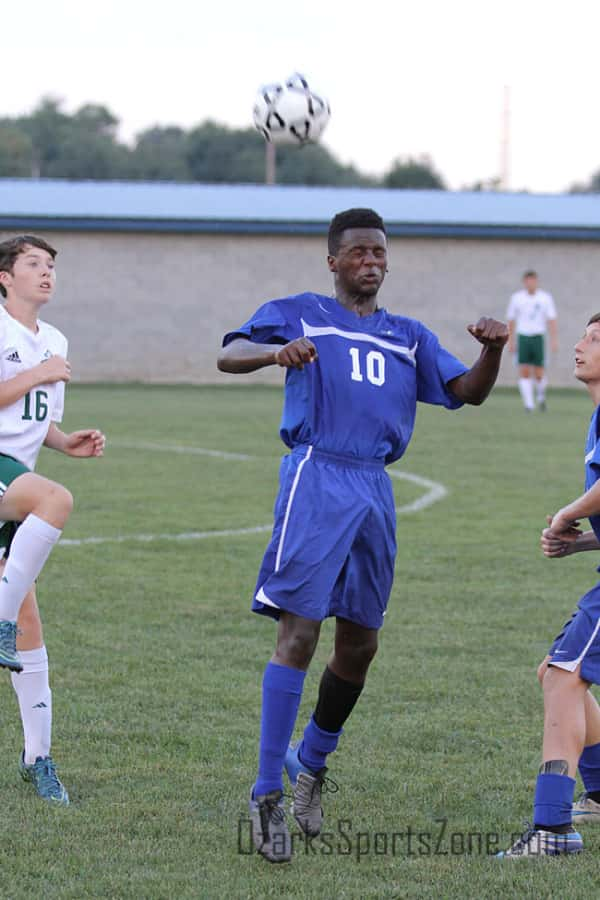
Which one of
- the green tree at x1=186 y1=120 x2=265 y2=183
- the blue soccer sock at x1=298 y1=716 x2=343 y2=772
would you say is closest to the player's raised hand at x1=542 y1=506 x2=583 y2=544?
the blue soccer sock at x1=298 y1=716 x2=343 y2=772

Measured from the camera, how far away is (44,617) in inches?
305

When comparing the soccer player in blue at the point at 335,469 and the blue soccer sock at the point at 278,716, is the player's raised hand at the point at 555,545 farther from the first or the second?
the blue soccer sock at the point at 278,716

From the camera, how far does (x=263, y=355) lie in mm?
4371

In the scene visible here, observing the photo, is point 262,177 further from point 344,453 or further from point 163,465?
point 344,453

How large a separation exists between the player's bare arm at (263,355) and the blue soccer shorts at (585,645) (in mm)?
1225

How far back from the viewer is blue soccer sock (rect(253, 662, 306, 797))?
4.38 meters

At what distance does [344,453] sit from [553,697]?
107 cm

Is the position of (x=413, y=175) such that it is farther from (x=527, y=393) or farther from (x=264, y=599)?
(x=264, y=599)

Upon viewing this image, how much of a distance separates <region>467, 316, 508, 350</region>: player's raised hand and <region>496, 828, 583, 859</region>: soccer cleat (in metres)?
1.60

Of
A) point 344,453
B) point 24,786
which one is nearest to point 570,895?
point 344,453

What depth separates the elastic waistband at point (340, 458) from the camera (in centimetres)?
453

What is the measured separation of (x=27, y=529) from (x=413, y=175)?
81228mm

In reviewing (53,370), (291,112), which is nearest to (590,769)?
(53,370)

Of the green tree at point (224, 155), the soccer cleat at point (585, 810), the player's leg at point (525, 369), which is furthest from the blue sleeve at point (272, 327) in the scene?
the green tree at point (224, 155)
